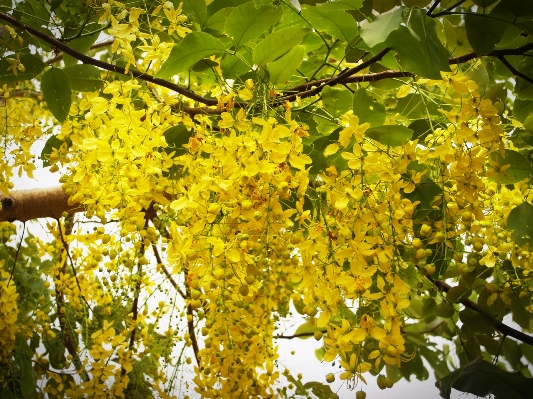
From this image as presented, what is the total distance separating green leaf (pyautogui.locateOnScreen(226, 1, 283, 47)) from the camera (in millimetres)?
630

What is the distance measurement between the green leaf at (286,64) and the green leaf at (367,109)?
0.29 ft

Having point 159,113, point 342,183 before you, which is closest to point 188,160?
point 159,113

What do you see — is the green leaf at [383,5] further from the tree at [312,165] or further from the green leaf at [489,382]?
the green leaf at [489,382]

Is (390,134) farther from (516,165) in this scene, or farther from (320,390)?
(320,390)

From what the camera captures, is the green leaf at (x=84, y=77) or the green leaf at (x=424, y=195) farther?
the green leaf at (x=84, y=77)

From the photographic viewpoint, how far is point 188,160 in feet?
2.31

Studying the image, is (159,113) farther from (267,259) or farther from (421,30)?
(421,30)

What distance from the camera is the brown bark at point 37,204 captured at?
1.09 metres

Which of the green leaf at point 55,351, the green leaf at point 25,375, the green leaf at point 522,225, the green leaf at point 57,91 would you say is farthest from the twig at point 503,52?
the green leaf at point 55,351

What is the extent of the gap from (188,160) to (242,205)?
155mm

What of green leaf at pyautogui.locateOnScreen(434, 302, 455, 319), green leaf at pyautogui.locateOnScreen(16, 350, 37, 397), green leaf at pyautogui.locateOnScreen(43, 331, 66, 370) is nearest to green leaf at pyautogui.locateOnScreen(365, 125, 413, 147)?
green leaf at pyautogui.locateOnScreen(434, 302, 455, 319)

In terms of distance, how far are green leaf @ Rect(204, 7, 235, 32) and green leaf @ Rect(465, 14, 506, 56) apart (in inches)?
12.4

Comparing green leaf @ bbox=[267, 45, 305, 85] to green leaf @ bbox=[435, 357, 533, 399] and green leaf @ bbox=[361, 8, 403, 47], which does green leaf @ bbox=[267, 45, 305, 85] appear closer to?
green leaf @ bbox=[361, 8, 403, 47]

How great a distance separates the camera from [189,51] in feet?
2.06
